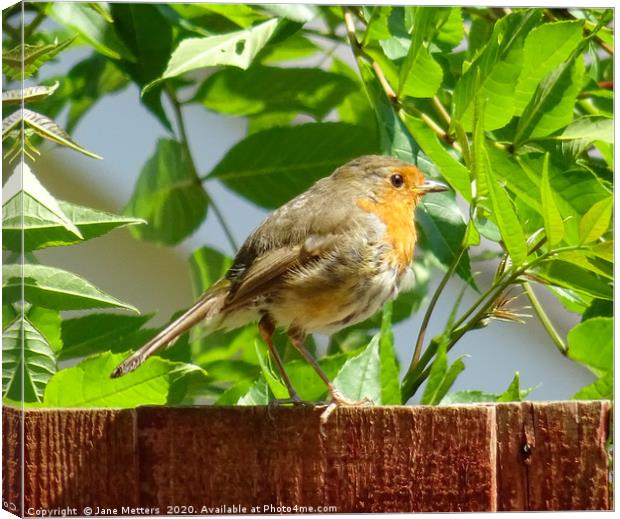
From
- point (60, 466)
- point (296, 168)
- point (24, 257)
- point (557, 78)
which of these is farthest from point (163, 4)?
point (60, 466)

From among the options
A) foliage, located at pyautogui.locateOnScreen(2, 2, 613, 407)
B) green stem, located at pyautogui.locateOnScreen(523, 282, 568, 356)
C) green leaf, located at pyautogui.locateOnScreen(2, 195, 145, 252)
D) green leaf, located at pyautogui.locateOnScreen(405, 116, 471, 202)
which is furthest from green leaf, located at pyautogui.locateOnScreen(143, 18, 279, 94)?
green stem, located at pyautogui.locateOnScreen(523, 282, 568, 356)

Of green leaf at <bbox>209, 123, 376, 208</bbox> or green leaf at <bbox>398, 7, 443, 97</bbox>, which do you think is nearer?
green leaf at <bbox>398, 7, 443, 97</bbox>

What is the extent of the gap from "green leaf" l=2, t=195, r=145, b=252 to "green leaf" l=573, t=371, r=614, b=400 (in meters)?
1.03

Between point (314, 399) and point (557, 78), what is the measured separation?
912 millimetres

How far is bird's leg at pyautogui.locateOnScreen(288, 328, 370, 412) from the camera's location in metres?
2.25

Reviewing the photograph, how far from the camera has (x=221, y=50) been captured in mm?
2484

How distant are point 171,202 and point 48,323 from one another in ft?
1.69

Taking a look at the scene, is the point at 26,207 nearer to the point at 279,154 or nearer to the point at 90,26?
the point at 90,26

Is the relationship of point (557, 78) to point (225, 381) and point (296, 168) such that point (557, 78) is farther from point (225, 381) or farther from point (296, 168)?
point (225, 381)

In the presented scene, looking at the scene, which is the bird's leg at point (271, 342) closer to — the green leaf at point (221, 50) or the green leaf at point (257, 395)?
the green leaf at point (257, 395)

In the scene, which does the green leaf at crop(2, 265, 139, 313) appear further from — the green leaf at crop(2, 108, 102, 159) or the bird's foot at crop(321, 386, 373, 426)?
the bird's foot at crop(321, 386, 373, 426)

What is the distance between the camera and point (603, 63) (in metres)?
3.10

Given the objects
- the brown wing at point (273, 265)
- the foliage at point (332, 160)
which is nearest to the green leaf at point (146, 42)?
the foliage at point (332, 160)

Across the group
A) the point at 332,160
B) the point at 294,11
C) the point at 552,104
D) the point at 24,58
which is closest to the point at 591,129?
the point at 552,104
